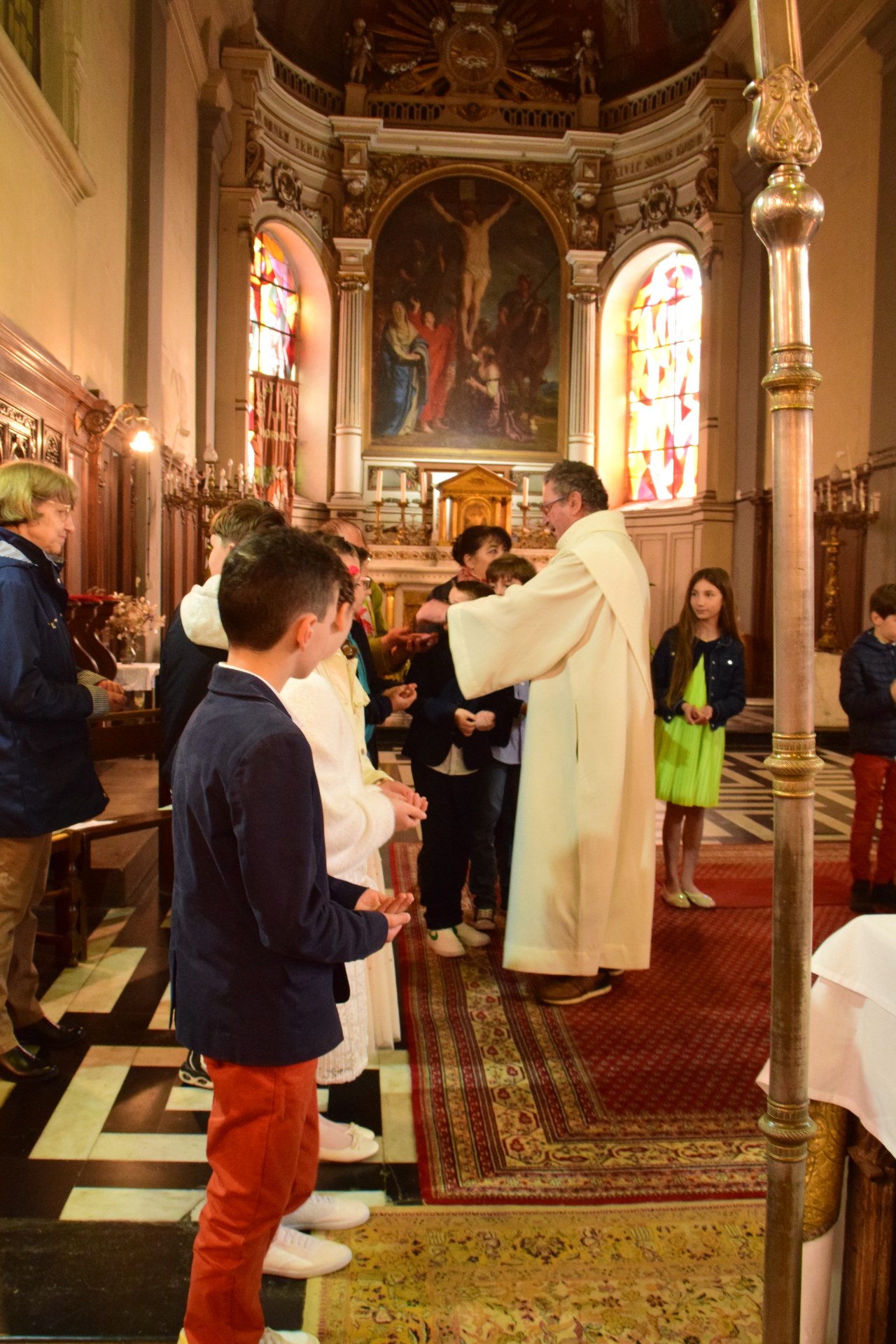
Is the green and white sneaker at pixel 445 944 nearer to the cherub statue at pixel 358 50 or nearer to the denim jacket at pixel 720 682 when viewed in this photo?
the denim jacket at pixel 720 682

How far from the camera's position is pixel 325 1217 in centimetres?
220

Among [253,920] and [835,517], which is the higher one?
[835,517]

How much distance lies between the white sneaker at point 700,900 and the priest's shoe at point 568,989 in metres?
1.18

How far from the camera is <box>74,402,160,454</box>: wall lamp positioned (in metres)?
7.43

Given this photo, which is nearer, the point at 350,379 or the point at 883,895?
the point at 883,895

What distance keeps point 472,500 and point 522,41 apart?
7.35 meters

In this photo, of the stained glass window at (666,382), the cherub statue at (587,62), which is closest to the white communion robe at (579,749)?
the stained glass window at (666,382)

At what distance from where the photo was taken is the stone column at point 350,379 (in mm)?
15164

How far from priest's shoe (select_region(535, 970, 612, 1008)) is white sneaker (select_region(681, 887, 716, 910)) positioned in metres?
1.18

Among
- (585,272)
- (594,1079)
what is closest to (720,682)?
(594,1079)

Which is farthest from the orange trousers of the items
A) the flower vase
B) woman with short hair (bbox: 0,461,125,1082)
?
the flower vase

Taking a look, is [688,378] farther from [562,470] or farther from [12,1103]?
[12,1103]

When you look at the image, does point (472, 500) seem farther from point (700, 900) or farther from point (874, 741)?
point (700, 900)

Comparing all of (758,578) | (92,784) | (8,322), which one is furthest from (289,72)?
(92,784)
